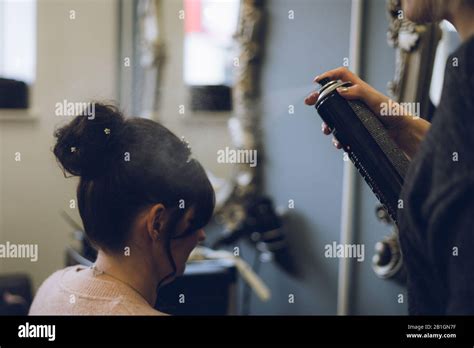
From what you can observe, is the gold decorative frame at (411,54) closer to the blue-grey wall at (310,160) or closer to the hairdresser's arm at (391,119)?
the blue-grey wall at (310,160)

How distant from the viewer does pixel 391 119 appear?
0.94 metres

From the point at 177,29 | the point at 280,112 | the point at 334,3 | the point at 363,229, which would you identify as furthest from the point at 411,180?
the point at 177,29

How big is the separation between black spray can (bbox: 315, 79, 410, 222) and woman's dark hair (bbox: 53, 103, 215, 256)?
271 mm

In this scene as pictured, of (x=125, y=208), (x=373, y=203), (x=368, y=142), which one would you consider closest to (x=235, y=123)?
(x=373, y=203)

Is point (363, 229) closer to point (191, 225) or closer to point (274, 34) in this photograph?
point (191, 225)

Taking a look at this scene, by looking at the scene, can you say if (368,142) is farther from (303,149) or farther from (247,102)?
(247,102)

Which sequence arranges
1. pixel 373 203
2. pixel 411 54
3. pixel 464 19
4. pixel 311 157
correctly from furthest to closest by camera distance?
1. pixel 311 157
2. pixel 373 203
3. pixel 411 54
4. pixel 464 19

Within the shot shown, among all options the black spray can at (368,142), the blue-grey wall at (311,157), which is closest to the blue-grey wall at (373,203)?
the blue-grey wall at (311,157)

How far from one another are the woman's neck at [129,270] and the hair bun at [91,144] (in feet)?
0.44

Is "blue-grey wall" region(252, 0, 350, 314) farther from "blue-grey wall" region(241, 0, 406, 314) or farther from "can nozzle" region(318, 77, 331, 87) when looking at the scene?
"can nozzle" region(318, 77, 331, 87)

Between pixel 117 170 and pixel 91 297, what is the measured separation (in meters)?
0.20

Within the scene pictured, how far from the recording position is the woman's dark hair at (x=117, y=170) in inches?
37.2

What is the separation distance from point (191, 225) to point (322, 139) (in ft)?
2.17

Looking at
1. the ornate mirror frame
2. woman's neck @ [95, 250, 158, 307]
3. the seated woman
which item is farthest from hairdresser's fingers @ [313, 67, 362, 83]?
the ornate mirror frame
